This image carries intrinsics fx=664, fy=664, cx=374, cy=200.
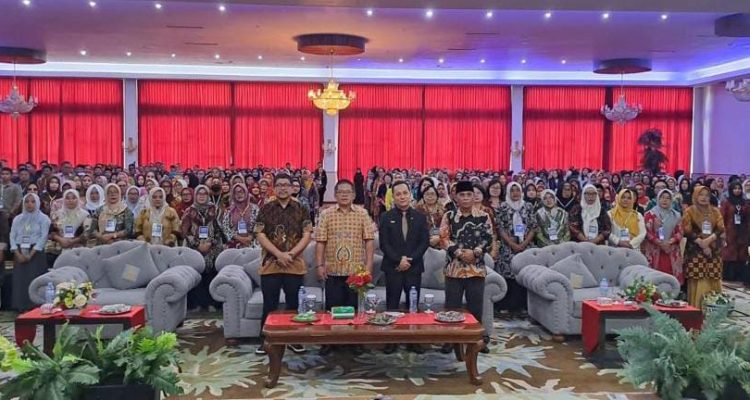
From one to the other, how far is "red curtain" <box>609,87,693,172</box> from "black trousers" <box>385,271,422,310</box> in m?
16.3

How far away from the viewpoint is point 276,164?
19.8 metres

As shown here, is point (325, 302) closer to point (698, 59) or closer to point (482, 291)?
point (482, 291)

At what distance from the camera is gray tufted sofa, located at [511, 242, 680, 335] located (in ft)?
18.9

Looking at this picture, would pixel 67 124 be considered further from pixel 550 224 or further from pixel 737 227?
pixel 737 227

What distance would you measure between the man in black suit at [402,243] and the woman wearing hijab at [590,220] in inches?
97.0

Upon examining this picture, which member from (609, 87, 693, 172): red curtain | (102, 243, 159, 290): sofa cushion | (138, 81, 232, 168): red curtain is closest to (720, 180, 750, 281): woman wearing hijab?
(102, 243, 159, 290): sofa cushion

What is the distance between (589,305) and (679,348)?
3210 mm

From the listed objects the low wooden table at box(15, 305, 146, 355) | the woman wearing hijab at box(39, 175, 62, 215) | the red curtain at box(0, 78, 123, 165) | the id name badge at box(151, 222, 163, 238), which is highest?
the red curtain at box(0, 78, 123, 165)

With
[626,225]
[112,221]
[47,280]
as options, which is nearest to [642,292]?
[626,225]

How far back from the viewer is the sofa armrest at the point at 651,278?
5.75 meters

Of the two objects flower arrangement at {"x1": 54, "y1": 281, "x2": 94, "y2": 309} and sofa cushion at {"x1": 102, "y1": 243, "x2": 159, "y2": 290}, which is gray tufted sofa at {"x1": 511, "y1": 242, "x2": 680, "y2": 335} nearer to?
sofa cushion at {"x1": 102, "y1": 243, "x2": 159, "y2": 290}

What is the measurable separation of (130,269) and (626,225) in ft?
16.2

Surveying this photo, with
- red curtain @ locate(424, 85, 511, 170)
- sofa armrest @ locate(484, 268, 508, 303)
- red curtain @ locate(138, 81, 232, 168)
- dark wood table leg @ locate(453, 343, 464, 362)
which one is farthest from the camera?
red curtain @ locate(424, 85, 511, 170)

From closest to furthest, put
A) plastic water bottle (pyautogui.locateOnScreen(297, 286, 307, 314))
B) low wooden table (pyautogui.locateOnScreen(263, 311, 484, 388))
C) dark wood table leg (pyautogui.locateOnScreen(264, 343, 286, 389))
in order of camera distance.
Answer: low wooden table (pyautogui.locateOnScreen(263, 311, 484, 388)) → dark wood table leg (pyautogui.locateOnScreen(264, 343, 286, 389)) → plastic water bottle (pyautogui.locateOnScreen(297, 286, 307, 314))
